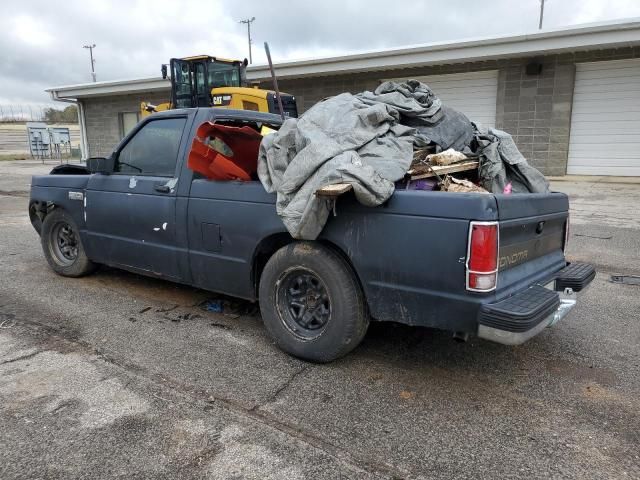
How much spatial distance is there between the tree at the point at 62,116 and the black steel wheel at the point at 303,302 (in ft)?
271

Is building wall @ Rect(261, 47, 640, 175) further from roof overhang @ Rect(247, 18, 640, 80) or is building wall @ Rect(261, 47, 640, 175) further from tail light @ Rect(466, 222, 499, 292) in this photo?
tail light @ Rect(466, 222, 499, 292)

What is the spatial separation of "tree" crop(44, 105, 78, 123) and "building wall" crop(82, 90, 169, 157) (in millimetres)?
57449

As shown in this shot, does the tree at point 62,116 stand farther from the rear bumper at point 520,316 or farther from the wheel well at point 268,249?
the rear bumper at point 520,316

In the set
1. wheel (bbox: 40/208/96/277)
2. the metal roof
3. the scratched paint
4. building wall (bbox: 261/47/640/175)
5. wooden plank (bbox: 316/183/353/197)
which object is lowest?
wheel (bbox: 40/208/96/277)

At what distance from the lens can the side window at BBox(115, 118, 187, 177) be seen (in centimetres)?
450

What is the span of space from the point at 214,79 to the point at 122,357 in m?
12.2

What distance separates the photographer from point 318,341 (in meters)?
3.45

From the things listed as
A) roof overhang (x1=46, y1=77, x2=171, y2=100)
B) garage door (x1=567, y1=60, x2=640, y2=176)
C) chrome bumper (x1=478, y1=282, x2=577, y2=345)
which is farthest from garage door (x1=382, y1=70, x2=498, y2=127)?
chrome bumper (x1=478, y1=282, x2=577, y2=345)

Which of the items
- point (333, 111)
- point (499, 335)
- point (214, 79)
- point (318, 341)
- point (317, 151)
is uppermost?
point (214, 79)

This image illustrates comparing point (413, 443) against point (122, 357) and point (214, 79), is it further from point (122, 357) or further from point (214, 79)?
point (214, 79)

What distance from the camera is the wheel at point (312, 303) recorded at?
10.8 feet

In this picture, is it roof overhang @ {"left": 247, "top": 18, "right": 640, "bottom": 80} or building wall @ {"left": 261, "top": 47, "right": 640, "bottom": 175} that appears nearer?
roof overhang @ {"left": 247, "top": 18, "right": 640, "bottom": 80}

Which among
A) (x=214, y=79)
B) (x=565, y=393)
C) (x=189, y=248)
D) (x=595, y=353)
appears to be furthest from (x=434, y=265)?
(x=214, y=79)

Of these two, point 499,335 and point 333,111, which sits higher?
point 333,111
